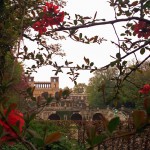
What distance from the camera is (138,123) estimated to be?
0.82m

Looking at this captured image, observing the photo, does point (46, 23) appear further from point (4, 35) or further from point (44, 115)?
point (44, 115)

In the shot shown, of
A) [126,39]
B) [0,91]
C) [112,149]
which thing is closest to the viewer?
[0,91]

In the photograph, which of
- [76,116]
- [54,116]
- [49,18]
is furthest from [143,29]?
[54,116]

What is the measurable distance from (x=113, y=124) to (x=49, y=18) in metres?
1.79

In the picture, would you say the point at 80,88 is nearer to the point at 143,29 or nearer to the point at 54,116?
the point at 54,116

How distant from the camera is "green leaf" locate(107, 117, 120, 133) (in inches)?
32.8

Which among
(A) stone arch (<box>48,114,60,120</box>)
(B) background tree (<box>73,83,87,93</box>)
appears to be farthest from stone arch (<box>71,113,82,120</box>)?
(B) background tree (<box>73,83,87,93</box>)

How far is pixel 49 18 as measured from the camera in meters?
2.52

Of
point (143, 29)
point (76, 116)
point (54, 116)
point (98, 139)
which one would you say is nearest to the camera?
point (98, 139)

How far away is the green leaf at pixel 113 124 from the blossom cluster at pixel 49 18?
5.71 feet

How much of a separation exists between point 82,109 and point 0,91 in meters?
54.5

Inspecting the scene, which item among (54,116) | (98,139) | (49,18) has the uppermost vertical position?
(54,116)

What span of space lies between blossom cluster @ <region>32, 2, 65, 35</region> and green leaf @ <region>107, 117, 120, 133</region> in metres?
1.74

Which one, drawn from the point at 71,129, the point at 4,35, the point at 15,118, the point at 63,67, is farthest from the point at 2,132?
the point at 71,129
